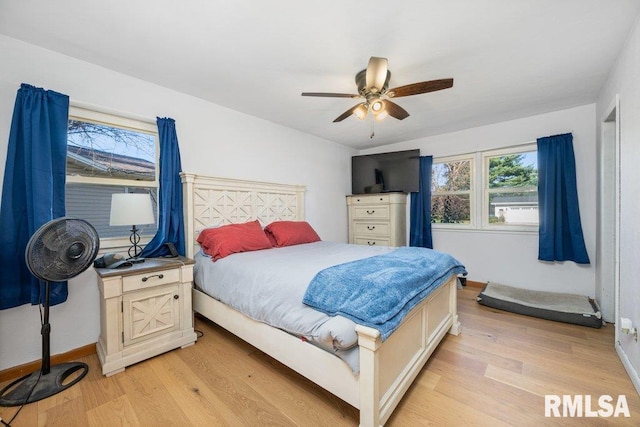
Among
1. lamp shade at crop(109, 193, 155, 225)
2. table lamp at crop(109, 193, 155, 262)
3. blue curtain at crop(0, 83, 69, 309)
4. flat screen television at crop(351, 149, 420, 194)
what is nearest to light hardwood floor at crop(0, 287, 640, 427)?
blue curtain at crop(0, 83, 69, 309)

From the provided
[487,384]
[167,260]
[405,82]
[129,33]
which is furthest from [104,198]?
[487,384]

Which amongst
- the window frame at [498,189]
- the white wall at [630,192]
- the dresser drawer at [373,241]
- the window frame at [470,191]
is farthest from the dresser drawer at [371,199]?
the white wall at [630,192]

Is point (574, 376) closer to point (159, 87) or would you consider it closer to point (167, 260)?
point (167, 260)

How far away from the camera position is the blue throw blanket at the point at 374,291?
1263 mm

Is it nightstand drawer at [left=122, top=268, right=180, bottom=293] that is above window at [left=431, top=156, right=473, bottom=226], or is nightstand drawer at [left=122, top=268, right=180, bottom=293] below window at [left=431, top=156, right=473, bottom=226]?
below

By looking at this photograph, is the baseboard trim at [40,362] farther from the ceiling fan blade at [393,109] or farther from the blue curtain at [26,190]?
the ceiling fan blade at [393,109]

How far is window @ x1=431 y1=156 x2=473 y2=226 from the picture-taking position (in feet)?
12.9

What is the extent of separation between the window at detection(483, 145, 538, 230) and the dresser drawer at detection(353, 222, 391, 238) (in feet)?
4.74

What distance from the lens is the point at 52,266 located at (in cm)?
158

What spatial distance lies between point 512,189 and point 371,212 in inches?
80.4

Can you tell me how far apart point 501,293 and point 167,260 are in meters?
3.82

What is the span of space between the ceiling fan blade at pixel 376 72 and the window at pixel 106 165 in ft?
6.98

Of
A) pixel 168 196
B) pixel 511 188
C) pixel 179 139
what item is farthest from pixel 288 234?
pixel 511 188

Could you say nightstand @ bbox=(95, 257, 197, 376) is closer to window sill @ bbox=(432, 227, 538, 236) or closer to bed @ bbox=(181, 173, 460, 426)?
bed @ bbox=(181, 173, 460, 426)
